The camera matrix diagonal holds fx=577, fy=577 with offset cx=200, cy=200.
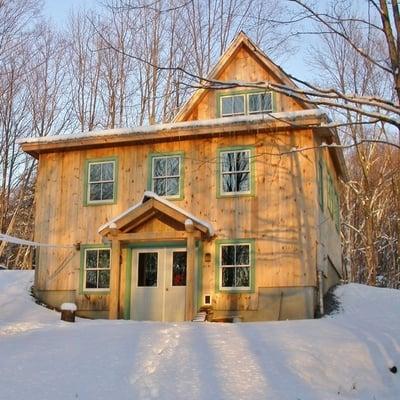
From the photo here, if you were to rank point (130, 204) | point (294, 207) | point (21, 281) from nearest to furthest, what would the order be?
point (294, 207) → point (130, 204) → point (21, 281)

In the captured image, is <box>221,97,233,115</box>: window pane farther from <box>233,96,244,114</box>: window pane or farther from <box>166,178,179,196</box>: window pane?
<box>166,178,179,196</box>: window pane

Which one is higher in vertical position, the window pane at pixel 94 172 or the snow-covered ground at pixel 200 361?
the window pane at pixel 94 172

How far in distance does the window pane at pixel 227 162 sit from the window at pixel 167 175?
3.83 ft

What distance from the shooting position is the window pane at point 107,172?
15805 millimetres

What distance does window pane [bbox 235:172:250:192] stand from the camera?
14641mm

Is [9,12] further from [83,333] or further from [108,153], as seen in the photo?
[83,333]

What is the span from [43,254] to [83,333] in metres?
5.73

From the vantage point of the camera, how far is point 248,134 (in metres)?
14.7

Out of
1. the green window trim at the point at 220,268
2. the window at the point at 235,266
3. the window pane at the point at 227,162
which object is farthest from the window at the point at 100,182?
the window at the point at 235,266

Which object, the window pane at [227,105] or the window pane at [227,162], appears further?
the window pane at [227,105]

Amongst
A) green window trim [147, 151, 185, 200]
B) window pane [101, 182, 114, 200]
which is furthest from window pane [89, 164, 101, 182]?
green window trim [147, 151, 185, 200]

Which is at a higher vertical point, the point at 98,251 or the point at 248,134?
the point at 248,134

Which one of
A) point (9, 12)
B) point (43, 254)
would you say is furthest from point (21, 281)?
point (9, 12)

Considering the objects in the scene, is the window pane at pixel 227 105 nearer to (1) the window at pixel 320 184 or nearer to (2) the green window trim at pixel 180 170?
(2) the green window trim at pixel 180 170
